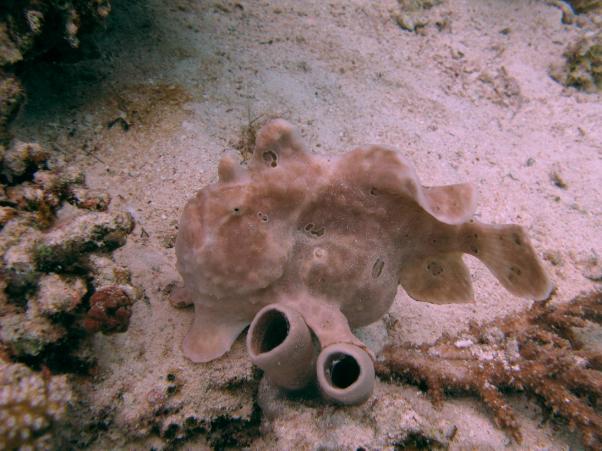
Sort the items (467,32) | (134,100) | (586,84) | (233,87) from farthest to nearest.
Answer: (467,32) → (586,84) → (233,87) → (134,100)

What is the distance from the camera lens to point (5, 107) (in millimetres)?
3109

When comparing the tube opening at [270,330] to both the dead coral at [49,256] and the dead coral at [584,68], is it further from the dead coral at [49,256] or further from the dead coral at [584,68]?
the dead coral at [584,68]

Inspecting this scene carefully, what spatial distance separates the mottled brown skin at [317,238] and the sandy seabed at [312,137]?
18.5 inches

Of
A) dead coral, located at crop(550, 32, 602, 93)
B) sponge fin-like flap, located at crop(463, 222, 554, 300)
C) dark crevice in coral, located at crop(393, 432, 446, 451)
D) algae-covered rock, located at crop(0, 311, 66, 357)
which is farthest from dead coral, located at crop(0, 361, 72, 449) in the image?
dead coral, located at crop(550, 32, 602, 93)

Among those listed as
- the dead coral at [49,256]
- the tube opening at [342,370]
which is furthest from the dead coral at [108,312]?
the tube opening at [342,370]

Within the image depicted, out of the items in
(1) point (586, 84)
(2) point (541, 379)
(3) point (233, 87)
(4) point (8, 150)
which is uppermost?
(4) point (8, 150)

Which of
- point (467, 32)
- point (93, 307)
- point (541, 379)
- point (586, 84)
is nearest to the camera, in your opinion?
point (93, 307)

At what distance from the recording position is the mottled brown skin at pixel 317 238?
2.36 m

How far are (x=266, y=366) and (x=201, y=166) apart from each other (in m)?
2.47

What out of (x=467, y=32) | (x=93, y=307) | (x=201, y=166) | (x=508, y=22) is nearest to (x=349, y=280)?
(x=93, y=307)

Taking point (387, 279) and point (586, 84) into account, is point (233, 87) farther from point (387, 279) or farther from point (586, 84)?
point (586, 84)

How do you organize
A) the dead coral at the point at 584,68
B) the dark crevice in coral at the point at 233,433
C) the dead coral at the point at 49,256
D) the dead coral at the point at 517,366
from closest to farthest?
the dead coral at the point at 49,256, the dark crevice in coral at the point at 233,433, the dead coral at the point at 517,366, the dead coral at the point at 584,68

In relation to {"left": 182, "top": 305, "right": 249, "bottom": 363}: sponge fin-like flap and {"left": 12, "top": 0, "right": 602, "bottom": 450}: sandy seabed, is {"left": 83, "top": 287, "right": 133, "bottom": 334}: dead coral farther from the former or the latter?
{"left": 182, "top": 305, "right": 249, "bottom": 363}: sponge fin-like flap

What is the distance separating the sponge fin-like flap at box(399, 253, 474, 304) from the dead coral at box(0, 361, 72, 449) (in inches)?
89.9
